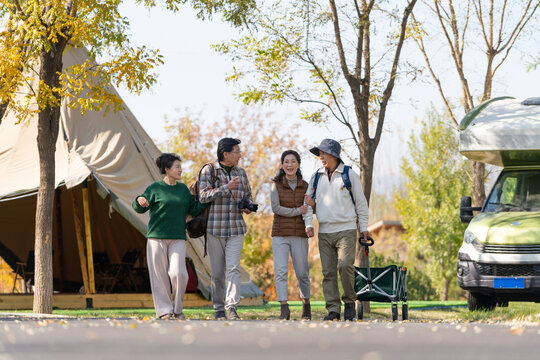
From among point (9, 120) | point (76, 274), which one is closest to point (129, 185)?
point (9, 120)

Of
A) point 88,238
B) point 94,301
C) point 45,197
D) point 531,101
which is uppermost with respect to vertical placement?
point 531,101

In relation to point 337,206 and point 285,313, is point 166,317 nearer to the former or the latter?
point 285,313

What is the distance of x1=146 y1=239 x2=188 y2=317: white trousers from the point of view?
890cm

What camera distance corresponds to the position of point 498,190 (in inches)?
461

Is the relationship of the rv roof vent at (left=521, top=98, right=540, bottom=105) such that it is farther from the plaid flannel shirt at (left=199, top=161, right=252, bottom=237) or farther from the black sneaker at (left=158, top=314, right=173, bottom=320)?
the black sneaker at (left=158, top=314, right=173, bottom=320)

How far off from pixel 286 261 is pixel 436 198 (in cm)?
2222

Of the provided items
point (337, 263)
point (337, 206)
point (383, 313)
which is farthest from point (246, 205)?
point (383, 313)

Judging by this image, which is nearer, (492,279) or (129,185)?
(492,279)

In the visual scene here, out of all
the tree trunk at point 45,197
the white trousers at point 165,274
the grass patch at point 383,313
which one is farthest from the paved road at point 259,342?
the tree trunk at point 45,197

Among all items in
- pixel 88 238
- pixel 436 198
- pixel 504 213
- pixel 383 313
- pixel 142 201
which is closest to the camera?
pixel 142 201

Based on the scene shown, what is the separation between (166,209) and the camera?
899 centimetres

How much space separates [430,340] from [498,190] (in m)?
6.29

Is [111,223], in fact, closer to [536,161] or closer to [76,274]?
[76,274]

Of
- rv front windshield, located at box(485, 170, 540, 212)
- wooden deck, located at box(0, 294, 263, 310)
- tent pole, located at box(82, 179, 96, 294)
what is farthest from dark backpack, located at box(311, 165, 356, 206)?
wooden deck, located at box(0, 294, 263, 310)
